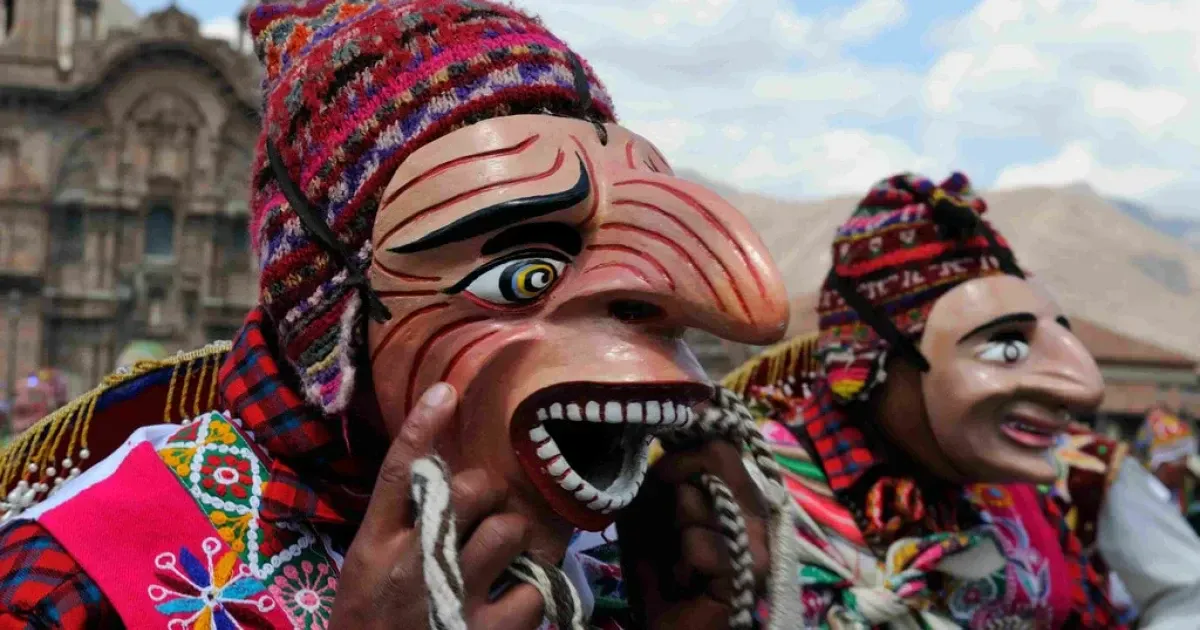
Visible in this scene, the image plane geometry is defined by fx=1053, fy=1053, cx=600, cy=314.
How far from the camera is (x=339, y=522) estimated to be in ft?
3.74

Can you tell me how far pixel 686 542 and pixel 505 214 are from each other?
465 millimetres

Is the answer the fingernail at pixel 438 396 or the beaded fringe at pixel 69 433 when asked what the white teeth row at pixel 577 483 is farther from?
the beaded fringe at pixel 69 433

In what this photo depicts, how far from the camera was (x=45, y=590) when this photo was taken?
103 cm

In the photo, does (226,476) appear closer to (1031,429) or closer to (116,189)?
(1031,429)

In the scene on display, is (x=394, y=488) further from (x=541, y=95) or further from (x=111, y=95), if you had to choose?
(x=111, y=95)

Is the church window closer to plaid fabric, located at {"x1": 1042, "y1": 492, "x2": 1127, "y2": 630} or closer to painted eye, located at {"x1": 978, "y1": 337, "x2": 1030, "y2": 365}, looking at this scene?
plaid fabric, located at {"x1": 1042, "y1": 492, "x2": 1127, "y2": 630}

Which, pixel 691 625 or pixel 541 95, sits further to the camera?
pixel 691 625

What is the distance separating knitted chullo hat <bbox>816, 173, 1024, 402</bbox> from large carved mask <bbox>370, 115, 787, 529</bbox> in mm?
1175

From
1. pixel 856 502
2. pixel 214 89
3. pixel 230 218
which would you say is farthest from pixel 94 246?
pixel 856 502

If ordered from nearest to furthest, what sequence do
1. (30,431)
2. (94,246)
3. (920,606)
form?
1. (30,431)
2. (920,606)
3. (94,246)

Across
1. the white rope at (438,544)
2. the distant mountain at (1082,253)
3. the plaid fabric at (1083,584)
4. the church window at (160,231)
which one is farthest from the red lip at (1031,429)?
the distant mountain at (1082,253)

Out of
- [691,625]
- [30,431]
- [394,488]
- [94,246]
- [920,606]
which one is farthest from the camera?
[94,246]

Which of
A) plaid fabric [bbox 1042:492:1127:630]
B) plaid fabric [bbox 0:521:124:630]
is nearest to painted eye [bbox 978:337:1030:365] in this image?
plaid fabric [bbox 1042:492:1127:630]

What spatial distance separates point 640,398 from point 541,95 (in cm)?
34
